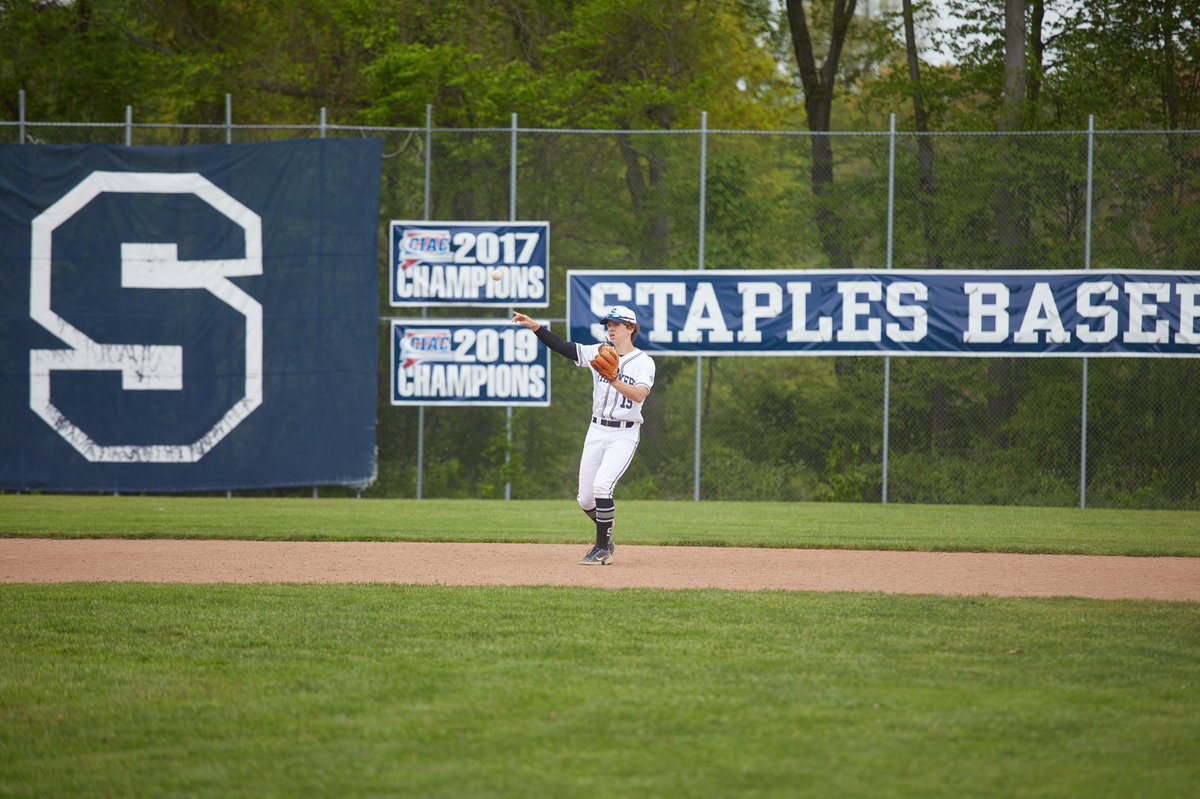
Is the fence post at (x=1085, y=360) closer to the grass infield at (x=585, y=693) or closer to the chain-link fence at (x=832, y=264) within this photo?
the chain-link fence at (x=832, y=264)

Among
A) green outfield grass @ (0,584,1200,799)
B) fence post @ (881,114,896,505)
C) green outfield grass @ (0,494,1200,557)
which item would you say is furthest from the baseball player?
fence post @ (881,114,896,505)

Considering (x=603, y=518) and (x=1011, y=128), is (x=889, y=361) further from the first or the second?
(x=603, y=518)

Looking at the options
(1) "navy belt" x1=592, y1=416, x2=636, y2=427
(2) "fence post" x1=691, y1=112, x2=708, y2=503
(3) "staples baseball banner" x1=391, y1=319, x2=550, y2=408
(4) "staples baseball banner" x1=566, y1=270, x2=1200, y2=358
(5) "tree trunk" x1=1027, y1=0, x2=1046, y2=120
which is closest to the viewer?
(1) "navy belt" x1=592, y1=416, x2=636, y2=427

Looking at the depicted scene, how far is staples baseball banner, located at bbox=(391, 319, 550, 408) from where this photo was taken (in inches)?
650

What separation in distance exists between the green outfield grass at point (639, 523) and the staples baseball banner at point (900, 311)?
6.86ft

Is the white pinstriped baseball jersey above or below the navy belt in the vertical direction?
above

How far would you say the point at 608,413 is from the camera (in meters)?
10.3

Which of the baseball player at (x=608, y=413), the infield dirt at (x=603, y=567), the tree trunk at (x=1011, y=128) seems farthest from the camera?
the tree trunk at (x=1011, y=128)

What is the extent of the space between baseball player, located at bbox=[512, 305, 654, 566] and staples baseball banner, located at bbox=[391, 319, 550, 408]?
→ 6.08 m

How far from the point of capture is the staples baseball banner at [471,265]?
16.7m

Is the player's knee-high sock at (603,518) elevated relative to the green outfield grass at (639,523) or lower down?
elevated

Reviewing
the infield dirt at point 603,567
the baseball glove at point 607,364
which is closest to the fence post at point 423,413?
the infield dirt at point 603,567

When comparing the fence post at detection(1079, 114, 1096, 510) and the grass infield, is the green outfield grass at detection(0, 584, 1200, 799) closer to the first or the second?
the grass infield

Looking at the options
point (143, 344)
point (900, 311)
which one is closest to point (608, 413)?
point (900, 311)
